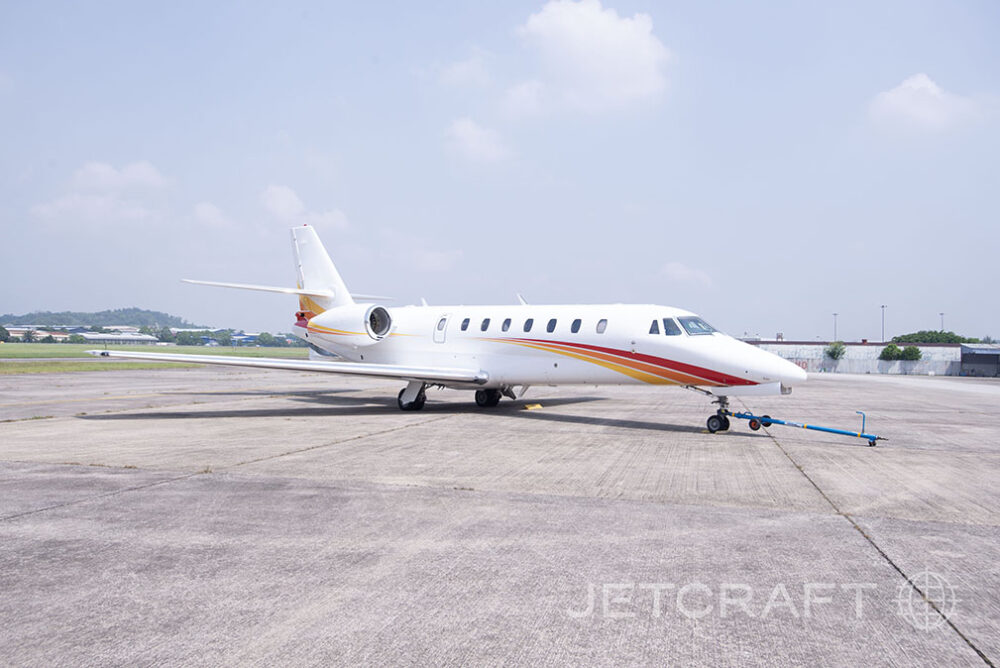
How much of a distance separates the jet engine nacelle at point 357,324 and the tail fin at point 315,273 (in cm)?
87

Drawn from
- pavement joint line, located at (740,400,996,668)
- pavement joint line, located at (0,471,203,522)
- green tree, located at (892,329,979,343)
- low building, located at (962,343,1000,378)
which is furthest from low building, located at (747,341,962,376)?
pavement joint line, located at (0,471,203,522)

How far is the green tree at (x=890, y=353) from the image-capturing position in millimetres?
68312

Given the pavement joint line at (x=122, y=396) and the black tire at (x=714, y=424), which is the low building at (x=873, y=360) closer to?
the pavement joint line at (x=122, y=396)

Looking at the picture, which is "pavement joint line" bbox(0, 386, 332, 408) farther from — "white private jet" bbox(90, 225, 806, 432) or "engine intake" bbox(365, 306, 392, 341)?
"engine intake" bbox(365, 306, 392, 341)

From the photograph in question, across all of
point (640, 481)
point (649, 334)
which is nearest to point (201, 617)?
point (640, 481)

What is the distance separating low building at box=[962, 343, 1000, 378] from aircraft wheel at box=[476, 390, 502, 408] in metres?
66.1

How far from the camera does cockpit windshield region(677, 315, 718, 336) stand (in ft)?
44.5

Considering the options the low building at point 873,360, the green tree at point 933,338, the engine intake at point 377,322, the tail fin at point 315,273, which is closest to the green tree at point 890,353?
the low building at point 873,360

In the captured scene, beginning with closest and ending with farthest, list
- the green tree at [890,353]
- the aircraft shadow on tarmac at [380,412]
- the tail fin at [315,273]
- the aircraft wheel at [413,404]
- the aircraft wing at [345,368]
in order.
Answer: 1. the aircraft shadow on tarmac at [380,412]
2. the aircraft wing at [345,368]
3. the aircraft wheel at [413,404]
4. the tail fin at [315,273]
5. the green tree at [890,353]

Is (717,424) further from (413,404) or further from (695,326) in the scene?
(413,404)

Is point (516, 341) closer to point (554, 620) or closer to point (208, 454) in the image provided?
point (208, 454)

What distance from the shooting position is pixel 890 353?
226 feet

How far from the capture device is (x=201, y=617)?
Result: 387 centimetres

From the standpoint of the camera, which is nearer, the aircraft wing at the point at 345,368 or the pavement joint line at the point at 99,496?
the pavement joint line at the point at 99,496
